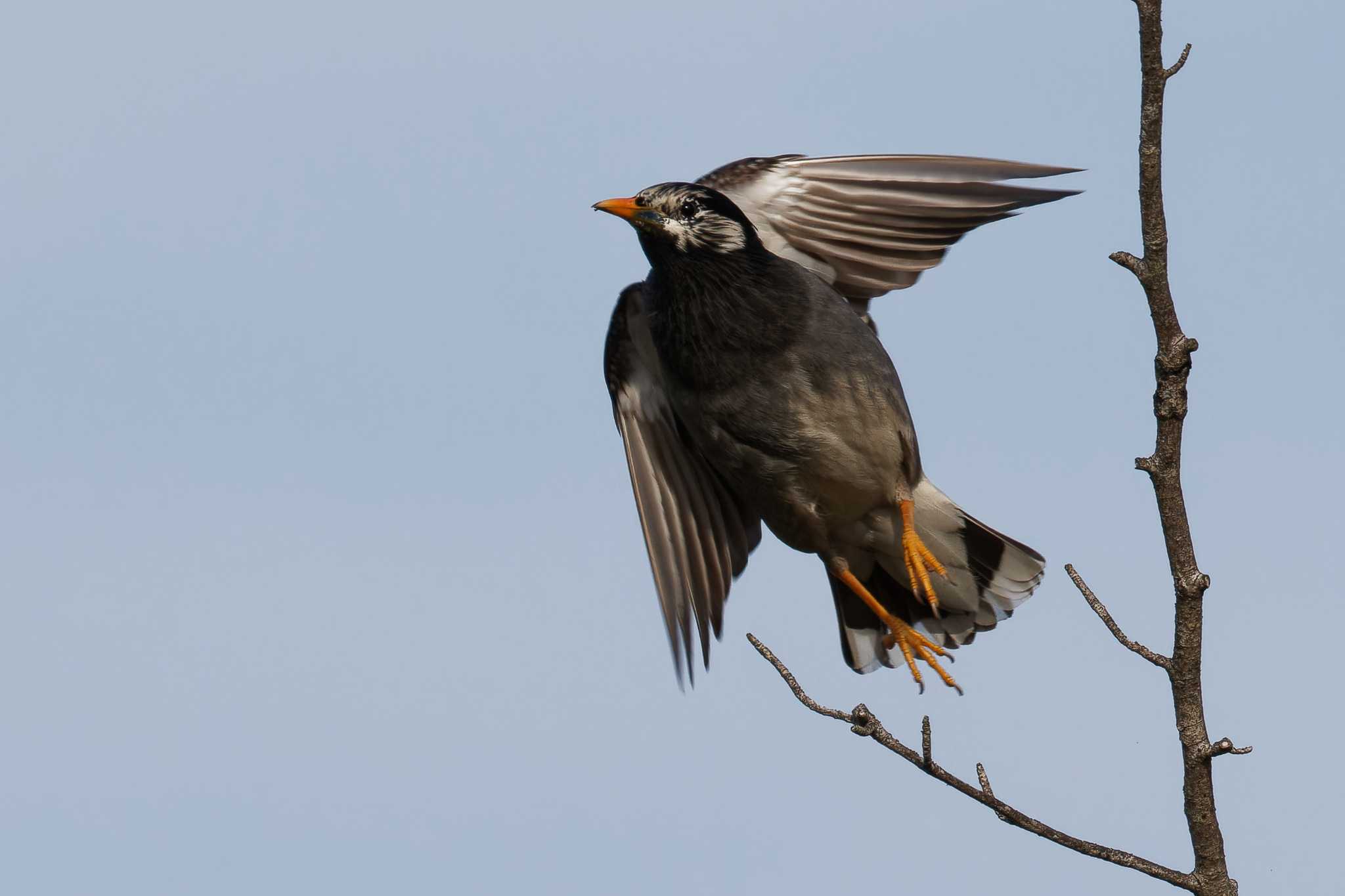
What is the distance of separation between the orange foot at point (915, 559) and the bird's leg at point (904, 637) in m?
0.14

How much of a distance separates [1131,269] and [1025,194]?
248cm

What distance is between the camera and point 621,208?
6.21 m

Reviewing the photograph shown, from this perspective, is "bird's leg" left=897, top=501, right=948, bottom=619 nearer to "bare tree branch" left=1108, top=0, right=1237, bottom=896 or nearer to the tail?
the tail

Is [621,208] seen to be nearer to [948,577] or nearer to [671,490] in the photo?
[671,490]

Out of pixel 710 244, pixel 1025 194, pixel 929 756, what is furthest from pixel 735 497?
pixel 929 756

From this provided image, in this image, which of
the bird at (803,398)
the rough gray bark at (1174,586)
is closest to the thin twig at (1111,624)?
the rough gray bark at (1174,586)

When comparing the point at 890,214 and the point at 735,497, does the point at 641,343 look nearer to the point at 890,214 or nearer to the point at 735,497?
the point at 735,497

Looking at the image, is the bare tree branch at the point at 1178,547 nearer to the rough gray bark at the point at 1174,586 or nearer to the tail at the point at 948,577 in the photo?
the rough gray bark at the point at 1174,586

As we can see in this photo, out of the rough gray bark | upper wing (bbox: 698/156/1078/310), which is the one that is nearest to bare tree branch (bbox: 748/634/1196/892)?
the rough gray bark

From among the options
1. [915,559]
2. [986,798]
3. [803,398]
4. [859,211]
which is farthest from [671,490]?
[986,798]

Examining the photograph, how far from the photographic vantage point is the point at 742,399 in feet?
20.0

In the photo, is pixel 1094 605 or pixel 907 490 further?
pixel 907 490

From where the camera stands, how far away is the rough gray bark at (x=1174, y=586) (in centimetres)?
397

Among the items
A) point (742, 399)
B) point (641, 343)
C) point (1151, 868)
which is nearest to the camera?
point (1151, 868)
